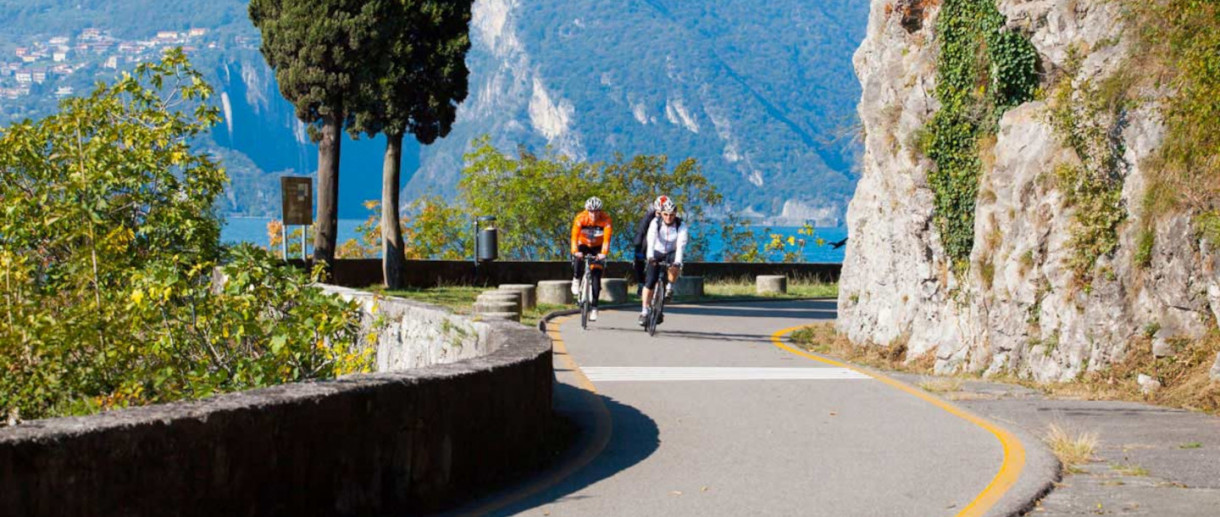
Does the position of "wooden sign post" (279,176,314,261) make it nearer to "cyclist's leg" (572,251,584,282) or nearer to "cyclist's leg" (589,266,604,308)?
"cyclist's leg" (589,266,604,308)

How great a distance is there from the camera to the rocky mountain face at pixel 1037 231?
12.8 meters

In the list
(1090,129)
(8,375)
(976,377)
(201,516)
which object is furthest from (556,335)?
(201,516)

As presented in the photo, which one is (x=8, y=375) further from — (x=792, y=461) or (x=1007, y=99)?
(x=1007, y=99)

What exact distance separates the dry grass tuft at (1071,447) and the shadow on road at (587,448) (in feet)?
8.75

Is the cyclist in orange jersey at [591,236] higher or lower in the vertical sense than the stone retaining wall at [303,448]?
higher

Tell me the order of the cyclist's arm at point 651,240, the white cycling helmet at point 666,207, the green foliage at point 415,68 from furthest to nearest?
the green foliage at point 415,68 < the cyclist's arm at point 651,240 < the white cycling helmet at point 666,207

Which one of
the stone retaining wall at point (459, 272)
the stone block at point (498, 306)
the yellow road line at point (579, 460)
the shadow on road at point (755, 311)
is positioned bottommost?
the yellow road line at point (579, 460)

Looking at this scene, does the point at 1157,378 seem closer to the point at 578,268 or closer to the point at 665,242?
the point at 665,242

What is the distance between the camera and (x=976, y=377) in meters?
15.0

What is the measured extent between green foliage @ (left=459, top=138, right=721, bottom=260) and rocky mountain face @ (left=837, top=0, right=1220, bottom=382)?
32797 mm

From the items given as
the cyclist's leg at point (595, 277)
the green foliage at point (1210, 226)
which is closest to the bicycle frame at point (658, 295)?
the cyclist's leg at point (595, 277)

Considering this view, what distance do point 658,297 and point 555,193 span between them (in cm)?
3259

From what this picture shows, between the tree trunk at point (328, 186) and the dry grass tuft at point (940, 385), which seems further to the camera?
the tree trunk at point (328, 186)

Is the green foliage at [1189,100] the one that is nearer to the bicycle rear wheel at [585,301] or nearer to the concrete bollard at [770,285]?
the bicycle rear wheel at [585,301]
